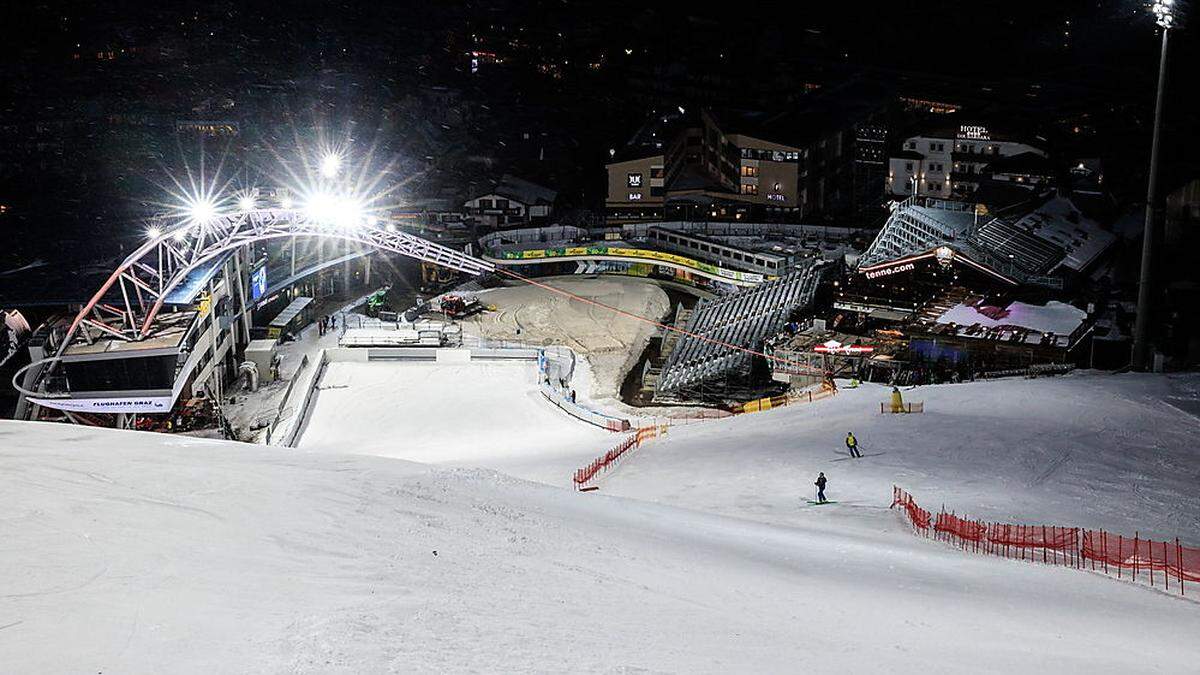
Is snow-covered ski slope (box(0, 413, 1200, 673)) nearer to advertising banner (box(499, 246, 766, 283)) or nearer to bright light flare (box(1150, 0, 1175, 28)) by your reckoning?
bright light flare (box(1150, 0, 1175, 28))

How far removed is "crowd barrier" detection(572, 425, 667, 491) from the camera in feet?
58.1

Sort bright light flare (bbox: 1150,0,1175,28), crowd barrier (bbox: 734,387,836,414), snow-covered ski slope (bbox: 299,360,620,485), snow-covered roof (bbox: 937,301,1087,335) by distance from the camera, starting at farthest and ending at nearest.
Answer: snow-covered roof (bbox: 937,301,1087,335) < crowd barrier (bbox: 734,387,836,414) < bright light flare (bbox: 1150,0,1175,28) < snow-covered ski slope (bbox: 299,360,620,485)

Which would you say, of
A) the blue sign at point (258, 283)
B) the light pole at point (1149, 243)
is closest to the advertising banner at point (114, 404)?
the blue sign at point (258, 283)

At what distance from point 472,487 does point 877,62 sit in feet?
283

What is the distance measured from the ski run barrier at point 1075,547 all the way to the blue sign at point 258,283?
2770 centimetres

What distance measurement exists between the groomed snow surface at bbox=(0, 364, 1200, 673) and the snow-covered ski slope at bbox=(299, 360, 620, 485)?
403cm

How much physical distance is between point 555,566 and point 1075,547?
7.60 meters

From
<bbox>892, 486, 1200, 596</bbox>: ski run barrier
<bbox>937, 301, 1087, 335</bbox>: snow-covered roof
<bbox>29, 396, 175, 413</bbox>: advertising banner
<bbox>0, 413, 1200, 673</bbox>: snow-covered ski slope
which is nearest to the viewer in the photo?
<bbox>0, 413, 1200, 673</bbox>: snow-covered ski slope

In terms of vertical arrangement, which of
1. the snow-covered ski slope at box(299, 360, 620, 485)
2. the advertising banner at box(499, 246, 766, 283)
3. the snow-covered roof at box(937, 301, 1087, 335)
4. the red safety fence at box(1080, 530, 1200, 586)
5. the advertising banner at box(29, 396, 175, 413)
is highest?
the advertising banner at box(499, 246, 766, 283)

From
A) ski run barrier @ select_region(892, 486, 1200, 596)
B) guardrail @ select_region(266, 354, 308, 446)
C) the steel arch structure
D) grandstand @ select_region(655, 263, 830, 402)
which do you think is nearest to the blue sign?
guardrail @ select_region(266, 354, 308, 446)

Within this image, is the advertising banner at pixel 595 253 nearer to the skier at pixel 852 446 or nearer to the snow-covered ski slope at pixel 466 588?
the skier at pixel 852 446

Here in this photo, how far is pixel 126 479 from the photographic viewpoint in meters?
11.5

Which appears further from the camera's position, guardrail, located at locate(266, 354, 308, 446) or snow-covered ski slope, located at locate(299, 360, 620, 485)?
guardrail, located at locate(266, 354, 308, 446)

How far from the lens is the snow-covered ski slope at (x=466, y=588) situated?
704cm
